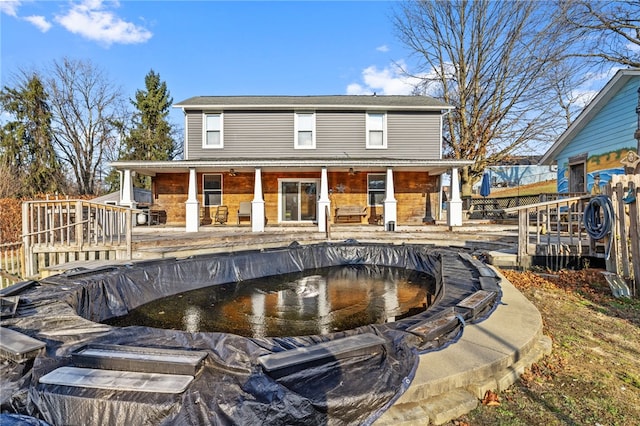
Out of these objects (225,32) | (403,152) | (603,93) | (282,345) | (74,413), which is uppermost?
(225,32)

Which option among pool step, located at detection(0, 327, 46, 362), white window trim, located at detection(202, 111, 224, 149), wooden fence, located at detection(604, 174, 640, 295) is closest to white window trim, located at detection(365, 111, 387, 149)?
white window trim, located at detection(202, 111, 224, 149)

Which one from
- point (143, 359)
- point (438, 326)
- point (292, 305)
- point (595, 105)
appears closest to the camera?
point (143, 359)

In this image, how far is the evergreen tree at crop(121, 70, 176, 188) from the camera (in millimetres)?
23864

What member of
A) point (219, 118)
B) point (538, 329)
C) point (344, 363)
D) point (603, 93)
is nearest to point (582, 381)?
point (538, 329)

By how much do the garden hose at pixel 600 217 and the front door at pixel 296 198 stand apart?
30.6ft

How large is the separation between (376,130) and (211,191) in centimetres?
731

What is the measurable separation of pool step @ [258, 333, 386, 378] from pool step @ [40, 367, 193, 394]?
487mm

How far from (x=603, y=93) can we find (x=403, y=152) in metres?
6.40

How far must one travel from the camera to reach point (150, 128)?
2434 centimetres

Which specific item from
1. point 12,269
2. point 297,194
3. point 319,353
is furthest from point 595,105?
point 12,269

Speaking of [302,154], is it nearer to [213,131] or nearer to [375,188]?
[375,188]

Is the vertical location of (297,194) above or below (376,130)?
below

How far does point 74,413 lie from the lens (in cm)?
→ 183

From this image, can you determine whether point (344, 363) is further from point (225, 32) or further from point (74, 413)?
point (225, 32)
